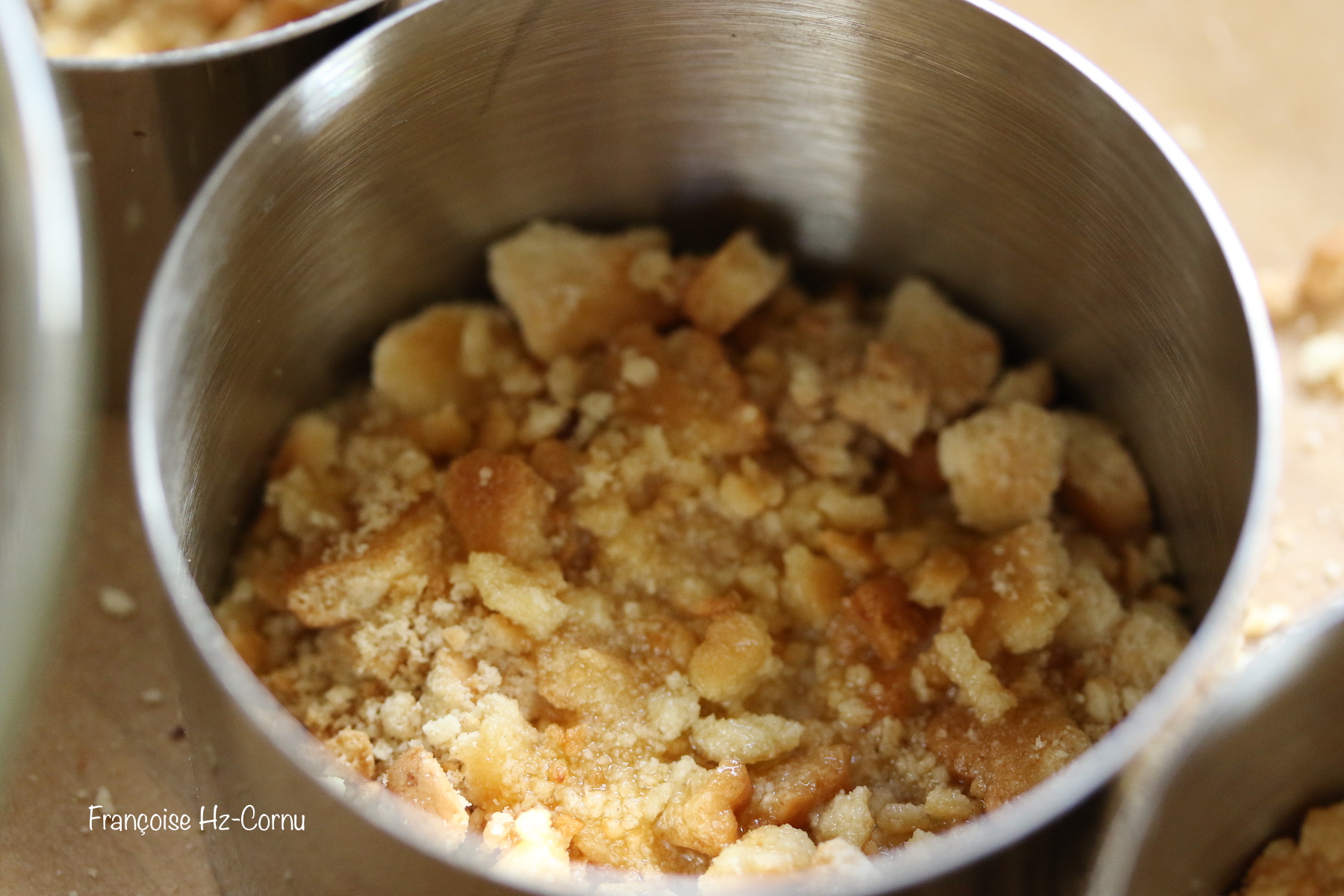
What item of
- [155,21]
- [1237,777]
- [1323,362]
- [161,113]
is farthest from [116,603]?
[1323,362]

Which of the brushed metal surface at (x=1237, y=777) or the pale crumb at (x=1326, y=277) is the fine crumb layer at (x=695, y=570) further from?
the pale crumb at (x=1326, y=277)

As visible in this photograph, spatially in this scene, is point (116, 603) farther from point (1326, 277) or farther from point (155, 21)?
point (1326, 277)

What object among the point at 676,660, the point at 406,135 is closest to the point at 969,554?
the point at 676,660

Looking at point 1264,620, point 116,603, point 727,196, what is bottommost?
point 116,603

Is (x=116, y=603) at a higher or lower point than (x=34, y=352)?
lower

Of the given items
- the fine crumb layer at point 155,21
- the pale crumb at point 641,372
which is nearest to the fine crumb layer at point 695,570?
the pale crumb at point 641,372

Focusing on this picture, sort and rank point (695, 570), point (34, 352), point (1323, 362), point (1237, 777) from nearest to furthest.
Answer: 1. point (34, 352)
2. point (1237, 777)
3. point (695, 570)
4. point (1323, 362)
